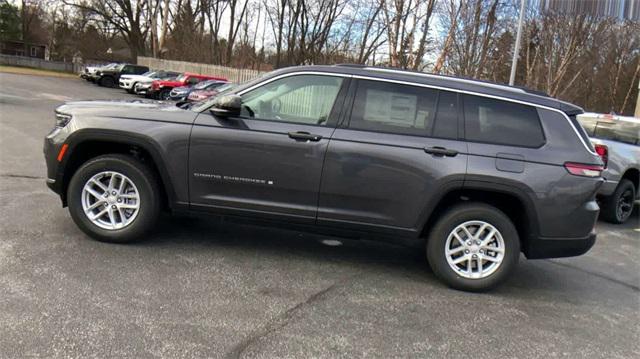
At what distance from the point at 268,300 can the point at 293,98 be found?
182 cm

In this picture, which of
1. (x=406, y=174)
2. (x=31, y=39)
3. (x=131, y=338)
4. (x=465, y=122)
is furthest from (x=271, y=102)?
(x=31, y=39)

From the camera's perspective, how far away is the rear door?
4480mm

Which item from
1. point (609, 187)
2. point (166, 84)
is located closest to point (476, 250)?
point (609, 187)

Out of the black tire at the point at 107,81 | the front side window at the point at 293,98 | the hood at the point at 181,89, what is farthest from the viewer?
the black tire at the point at 107,81

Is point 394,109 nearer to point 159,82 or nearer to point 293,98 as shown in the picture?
point 293,98

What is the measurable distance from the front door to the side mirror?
→ 7 cm

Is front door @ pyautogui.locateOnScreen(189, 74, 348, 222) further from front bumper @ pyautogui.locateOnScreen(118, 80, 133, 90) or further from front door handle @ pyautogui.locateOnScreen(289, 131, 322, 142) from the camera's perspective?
front bumper @ pyautogui.locateOnScreen(118, 80, 133, 90)

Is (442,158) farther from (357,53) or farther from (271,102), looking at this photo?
(357,53)

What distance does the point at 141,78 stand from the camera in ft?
99.5

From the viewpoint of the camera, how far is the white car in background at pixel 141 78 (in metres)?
29.9

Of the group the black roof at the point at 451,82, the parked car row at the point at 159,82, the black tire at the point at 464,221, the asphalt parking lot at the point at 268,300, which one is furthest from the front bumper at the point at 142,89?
the black tire at the point at 464,221

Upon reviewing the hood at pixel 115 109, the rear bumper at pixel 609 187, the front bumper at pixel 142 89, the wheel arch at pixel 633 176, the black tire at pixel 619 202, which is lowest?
the black tire at pixel 619 202

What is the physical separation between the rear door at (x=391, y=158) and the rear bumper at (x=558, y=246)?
93cm

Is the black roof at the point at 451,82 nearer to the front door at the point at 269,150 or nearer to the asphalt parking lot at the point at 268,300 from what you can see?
the front door at the point at 269,150
